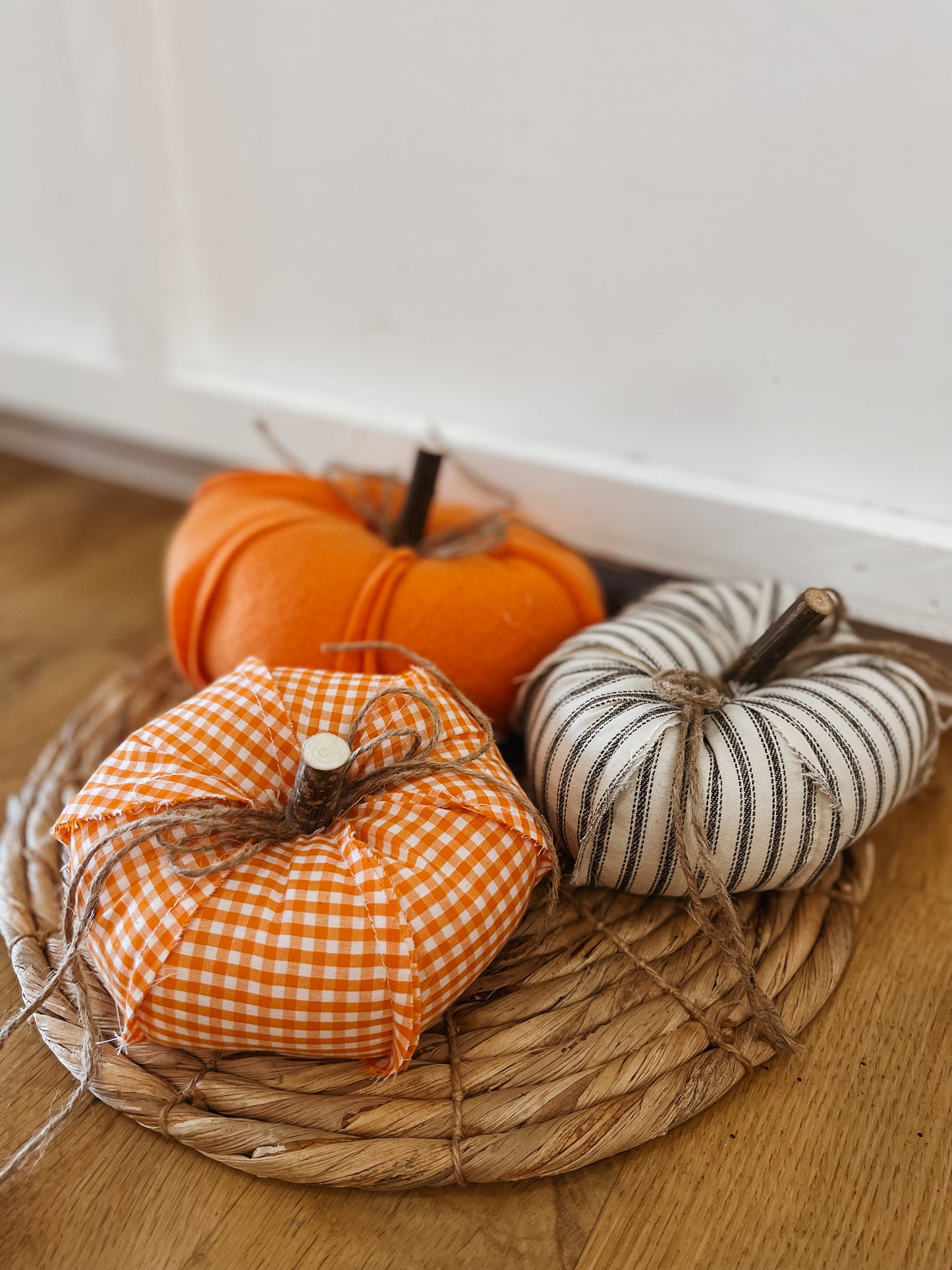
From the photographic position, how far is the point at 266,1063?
1.85ft

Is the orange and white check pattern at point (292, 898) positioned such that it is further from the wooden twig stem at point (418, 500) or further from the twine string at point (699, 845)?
the wooden twig stem at point (418, 500)

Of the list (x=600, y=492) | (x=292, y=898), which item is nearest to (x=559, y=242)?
(x=600, y=492)

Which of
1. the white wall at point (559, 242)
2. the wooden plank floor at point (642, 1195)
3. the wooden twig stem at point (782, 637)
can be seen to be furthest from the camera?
the white wall at point (559, 242)

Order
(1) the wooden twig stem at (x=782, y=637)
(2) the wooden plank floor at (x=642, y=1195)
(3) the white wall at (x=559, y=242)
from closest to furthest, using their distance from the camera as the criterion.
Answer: (2) the wooden plank floor at (x=642, y=1195)
(1) the wooden twig stem at (x=782, y=637)
(3) the white wall at (x=559, y=242)

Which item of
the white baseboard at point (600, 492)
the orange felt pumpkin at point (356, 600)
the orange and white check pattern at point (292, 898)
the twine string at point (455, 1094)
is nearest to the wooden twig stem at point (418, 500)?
the orange felt pumpkin at point (356, 600)

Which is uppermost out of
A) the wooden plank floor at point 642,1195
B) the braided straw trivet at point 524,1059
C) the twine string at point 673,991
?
the twine string at point 673,991

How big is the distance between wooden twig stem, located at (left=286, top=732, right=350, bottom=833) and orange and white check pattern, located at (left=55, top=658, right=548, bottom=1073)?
1 cm

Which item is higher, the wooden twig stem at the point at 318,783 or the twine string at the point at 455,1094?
the wooden twig stem at the point at 318,783

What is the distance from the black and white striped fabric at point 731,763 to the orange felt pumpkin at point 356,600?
0.23 feet

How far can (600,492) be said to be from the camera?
88 cm

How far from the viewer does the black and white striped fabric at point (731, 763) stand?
0.60 metres

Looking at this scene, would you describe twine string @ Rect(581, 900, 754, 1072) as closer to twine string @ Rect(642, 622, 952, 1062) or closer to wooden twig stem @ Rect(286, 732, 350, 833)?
twine string @ Rect(642, 622, 952, 1062)

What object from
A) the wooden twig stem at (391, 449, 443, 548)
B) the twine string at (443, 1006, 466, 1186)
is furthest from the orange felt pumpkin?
the twine string at (443, 1006, 466, 1186)

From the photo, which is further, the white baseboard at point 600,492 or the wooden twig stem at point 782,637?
the white baseboard at point 600,492
